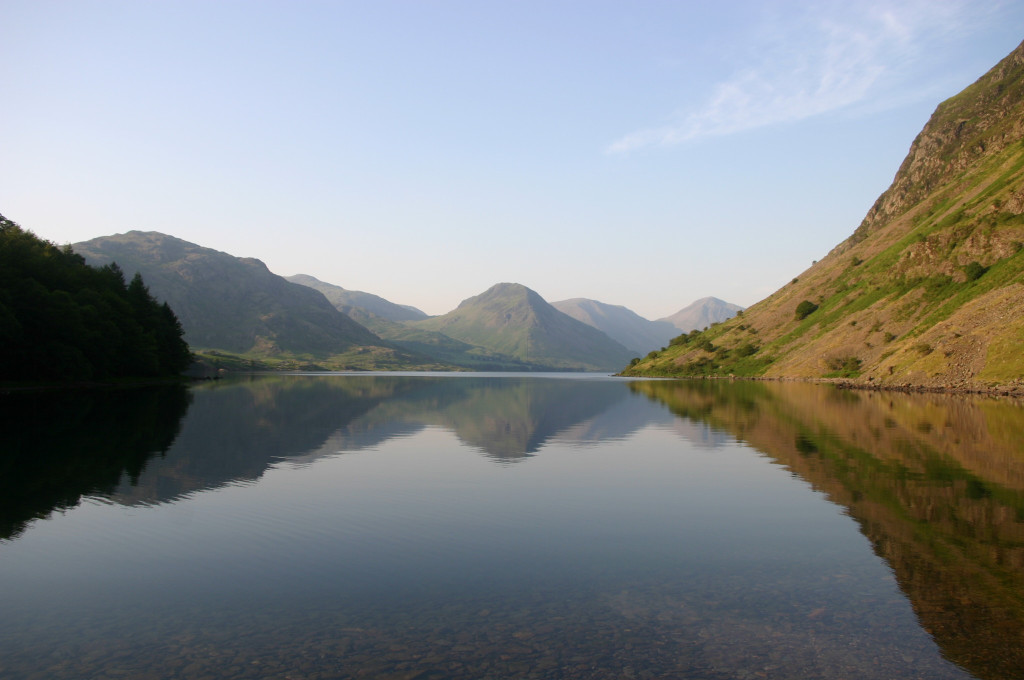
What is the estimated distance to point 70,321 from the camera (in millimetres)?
108188

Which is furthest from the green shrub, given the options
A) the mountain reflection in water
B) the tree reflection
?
the tree reflection

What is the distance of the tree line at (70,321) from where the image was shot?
4065 inches

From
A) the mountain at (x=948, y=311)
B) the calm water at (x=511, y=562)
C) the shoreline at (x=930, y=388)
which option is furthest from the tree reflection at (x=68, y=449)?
the mountain at (x=948, y=311)

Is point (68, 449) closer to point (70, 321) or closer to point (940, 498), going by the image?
point (940, 498)

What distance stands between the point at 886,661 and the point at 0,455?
1874 inches

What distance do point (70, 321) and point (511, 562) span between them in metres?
116

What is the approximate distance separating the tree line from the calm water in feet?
238

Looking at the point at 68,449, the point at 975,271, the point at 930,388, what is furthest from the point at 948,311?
the point at 68,449

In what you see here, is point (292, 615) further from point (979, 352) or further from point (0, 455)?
point (979, 352)

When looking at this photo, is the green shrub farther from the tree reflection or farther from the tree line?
the tree line

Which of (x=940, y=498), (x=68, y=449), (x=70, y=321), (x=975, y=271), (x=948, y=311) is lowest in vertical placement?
(x=68, y=449)

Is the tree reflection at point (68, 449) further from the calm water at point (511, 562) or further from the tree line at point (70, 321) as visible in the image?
the tree line at point (70, 321)

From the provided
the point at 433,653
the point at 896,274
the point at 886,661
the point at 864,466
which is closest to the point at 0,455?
the point at 433,653

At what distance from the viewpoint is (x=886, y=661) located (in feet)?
43.6
